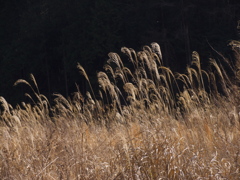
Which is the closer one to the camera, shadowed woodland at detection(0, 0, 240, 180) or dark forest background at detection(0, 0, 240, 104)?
shadowed woodland at detection(0, 0, 240, 180)

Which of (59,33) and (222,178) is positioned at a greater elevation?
(222,178)

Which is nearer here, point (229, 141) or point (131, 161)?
point (131, 161)

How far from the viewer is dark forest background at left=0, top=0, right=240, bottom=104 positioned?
19.4m

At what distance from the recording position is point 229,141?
3359mm

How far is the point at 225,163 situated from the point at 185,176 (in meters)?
0.35

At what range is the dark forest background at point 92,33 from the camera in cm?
1939

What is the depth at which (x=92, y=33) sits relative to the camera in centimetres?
2244

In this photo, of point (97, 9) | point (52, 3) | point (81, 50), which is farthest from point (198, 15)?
point (52, 3)

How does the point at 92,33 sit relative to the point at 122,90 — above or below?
above

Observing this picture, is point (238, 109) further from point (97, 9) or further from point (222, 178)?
point (97, 9)

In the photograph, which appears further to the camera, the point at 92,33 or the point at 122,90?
the point at 92,33

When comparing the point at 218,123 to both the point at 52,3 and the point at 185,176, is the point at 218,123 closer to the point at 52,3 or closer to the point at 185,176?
the point at 185,176

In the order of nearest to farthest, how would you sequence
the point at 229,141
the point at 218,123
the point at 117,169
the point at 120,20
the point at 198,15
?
the point at 117,169, the point at 229,141, the point at 218,123, the point at 198,15, the point at 120,20

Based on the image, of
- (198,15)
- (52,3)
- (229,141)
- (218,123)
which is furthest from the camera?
(52,3)
